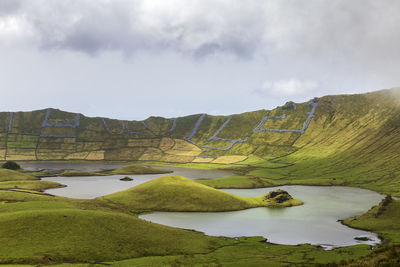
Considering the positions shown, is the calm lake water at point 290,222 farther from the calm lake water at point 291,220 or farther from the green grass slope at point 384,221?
the green grass slope at point 384,221

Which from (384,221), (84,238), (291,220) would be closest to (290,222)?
(291,220)

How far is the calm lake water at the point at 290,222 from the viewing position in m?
86.3

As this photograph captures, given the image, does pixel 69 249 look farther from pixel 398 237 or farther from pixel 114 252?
pixel 398 237

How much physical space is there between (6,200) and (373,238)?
111 meters

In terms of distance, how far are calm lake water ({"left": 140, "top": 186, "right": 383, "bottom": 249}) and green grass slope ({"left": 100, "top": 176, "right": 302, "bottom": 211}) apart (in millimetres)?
5214

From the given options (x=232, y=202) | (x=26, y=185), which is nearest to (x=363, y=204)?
A: (x=232, y=202)

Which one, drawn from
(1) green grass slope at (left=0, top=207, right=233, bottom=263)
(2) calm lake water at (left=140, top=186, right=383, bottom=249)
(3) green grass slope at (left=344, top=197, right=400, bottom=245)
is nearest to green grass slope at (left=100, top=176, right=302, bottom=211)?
(2) calm lake water at (left=140, top=186, right=383, bottom=249)

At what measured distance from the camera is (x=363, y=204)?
13725cm

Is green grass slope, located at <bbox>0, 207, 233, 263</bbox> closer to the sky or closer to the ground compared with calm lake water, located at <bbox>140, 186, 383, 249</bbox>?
closer to the sky

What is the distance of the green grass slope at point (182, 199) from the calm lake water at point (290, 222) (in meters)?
5.21

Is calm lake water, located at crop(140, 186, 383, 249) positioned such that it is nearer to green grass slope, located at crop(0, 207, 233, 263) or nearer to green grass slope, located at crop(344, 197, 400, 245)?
green grass slope, located at crop(344, 197, 400, 245)

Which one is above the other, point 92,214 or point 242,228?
point 92,214

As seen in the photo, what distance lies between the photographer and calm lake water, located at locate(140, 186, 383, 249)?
8631 cm

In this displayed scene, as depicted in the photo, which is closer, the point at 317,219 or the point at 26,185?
the point at 317,219
